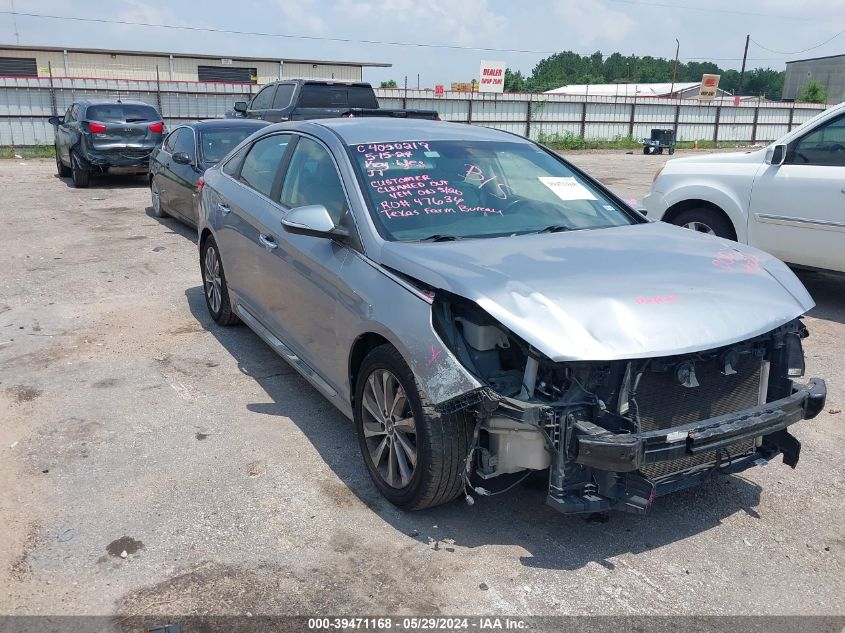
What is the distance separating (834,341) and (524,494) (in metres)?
3.78

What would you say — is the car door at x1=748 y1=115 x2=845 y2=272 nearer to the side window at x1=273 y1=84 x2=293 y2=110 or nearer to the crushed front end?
the crushed front end

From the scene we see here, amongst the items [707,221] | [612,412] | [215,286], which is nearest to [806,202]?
[707,221]

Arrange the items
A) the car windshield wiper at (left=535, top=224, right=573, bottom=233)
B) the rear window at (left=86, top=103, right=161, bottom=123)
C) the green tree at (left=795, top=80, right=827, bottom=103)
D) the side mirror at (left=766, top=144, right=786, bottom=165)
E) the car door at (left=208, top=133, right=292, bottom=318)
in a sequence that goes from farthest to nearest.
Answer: the green tree at (left=795, top=80, right=827, bottom=103) < the rear window at (left=86, top=103, right=161, bottom=123) < the side mirror at (left=766, top=144, right=786, bottom=165) < the car door at (left=208, top=133, right=292, bottom=318) < the car windshield wiper at (left=535, top=224, right=573, bottom=233)

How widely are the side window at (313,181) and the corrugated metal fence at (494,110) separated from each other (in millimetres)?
21475

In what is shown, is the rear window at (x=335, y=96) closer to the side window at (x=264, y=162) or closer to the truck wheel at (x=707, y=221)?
the truck wheel at (x=707, y=221)

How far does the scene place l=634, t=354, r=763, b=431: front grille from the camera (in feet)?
10.3

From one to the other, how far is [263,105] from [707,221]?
37.6 ft

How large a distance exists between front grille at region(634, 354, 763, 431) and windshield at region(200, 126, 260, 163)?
8.00 m

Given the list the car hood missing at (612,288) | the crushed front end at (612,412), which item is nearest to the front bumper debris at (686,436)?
the crushed front end at (612,412)

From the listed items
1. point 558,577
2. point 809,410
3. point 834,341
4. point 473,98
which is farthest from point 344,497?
point 473,98

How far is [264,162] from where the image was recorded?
5.41 metres

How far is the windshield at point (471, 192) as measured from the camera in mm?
4039

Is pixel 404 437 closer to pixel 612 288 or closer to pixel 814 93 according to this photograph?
pixel 612 288

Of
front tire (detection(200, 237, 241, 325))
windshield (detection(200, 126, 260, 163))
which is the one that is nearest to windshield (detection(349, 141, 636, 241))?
front tire (detection(200, 237, 241, 325))
